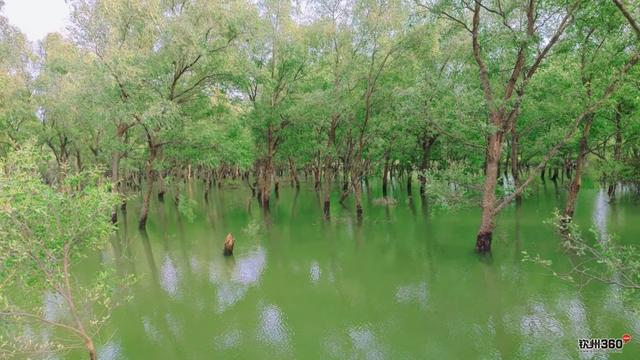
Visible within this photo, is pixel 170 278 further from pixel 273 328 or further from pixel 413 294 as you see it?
pixel 413 294

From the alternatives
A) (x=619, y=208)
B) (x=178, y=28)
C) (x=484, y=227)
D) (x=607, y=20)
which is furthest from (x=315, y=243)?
(x=619, y=208)

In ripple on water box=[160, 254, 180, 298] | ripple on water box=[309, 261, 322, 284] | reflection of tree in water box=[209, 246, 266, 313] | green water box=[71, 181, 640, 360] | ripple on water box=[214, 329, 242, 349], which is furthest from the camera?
ripple on water box=[309, 261, 322, 284]

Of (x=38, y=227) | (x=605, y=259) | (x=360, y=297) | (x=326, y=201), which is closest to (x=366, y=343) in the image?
(x=360, y=297)

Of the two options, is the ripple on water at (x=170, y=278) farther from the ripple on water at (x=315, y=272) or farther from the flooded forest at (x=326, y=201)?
the ripple on water at (x=315, y=272)

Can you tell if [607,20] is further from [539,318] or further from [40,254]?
[40,254]

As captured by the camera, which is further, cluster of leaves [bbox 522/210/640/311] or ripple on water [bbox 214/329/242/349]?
ripple on water [bbox 214/329/242/349]

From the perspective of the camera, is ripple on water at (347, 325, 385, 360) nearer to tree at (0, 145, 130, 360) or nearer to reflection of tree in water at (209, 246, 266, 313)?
reflection of tree in water at (209, 246, 266, 313)

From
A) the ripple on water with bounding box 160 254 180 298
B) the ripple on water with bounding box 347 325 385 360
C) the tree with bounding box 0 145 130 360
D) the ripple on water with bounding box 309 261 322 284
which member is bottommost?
the ripple on water with bounding box 347 325 385 360

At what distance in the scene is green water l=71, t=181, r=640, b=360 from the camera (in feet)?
30.1

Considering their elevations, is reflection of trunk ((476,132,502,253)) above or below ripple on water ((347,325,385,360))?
above

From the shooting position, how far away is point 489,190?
1538cm

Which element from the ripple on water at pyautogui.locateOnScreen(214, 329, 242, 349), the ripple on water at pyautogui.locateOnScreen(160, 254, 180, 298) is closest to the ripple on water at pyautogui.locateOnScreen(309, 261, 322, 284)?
the ripple on water at pyautogui.locateOnScreen(214, 329, 242, 349)

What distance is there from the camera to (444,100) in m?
17.8

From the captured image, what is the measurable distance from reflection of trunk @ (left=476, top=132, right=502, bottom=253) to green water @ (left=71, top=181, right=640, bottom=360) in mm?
707
